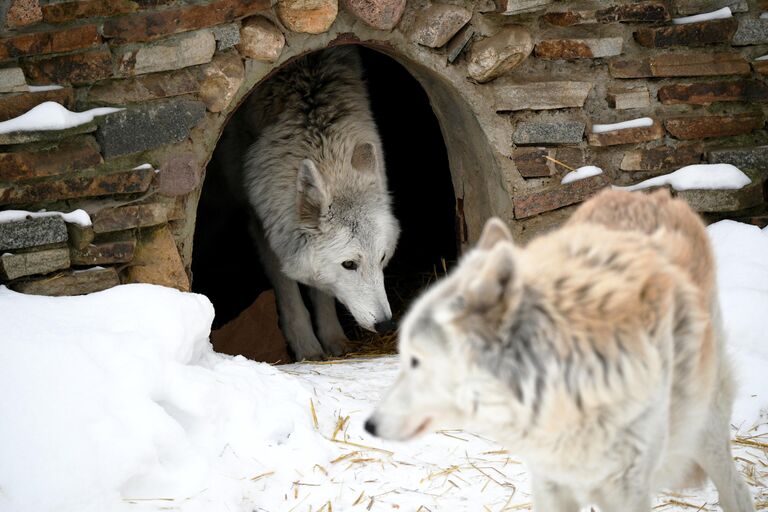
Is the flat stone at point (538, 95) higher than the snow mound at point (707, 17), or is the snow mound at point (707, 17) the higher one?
the snow mound at point (707, 17)

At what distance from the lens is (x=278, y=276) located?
18.3 ft

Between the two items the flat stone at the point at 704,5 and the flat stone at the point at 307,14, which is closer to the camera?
the flat stone at the point at 307,14

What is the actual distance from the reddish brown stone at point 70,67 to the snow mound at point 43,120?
124 mm

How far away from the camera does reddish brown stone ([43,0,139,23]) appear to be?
363cm

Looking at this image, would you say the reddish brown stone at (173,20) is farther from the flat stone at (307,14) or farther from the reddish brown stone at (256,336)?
the reddish brown stone at (256,336)

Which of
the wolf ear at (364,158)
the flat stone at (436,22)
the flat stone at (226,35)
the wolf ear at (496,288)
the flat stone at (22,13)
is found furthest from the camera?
the wolf ear at (364,158)

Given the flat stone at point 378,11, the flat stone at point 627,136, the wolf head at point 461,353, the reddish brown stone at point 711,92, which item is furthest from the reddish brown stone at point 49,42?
the reddish brown stone at point 711,92

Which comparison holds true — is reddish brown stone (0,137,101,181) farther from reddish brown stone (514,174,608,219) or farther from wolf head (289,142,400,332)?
reddish brown stone (514,174,608,219)

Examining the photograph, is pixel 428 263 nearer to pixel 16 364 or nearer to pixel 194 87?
pixel 194 87

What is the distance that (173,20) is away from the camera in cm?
383

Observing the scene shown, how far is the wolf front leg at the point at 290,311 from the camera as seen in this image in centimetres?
552

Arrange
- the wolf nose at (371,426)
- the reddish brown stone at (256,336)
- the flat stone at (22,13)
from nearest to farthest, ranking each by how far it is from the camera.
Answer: the wolf nose at (371,426), the flat stone at (22,13), the reddish brown stone at (256,336)

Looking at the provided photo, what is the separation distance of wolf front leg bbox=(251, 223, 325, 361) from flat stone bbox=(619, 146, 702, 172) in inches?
92.1

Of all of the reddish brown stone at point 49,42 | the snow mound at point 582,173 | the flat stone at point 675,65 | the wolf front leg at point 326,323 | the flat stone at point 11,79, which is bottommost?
→ the wolf front leg at point 326,323
